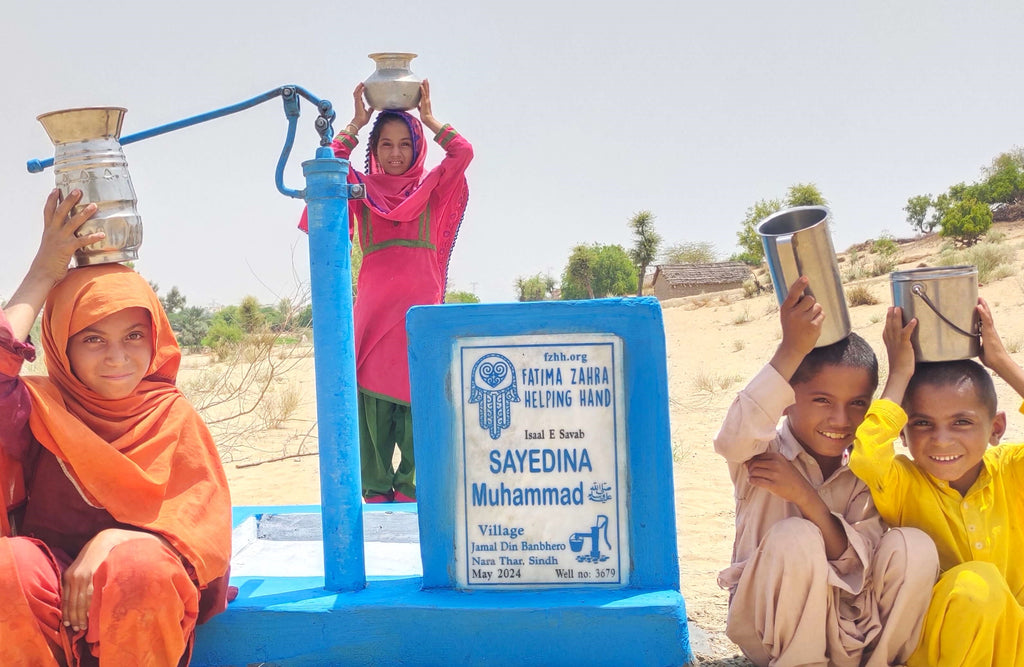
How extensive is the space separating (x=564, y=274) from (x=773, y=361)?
40955mm

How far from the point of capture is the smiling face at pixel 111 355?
8.36 ft

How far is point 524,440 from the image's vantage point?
2.78 m

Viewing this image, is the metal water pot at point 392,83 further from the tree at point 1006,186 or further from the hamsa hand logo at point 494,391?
the tree at point 1006,186

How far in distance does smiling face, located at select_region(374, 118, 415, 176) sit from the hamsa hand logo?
1.89 metres

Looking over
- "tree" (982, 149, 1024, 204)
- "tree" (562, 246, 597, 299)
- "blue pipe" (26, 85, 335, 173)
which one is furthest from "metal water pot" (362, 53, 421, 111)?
"tree" (562, 246, 597, 299)

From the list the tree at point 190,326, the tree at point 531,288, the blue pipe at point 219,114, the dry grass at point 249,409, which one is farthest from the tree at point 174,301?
the blue pipe at point 219,114

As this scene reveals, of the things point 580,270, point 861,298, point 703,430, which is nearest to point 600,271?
point 580,270

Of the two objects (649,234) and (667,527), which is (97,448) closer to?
(667,527)

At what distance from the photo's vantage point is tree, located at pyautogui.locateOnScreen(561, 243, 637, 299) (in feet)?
132

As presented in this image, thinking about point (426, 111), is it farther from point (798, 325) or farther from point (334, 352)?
point (798, 325)

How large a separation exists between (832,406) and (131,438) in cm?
203

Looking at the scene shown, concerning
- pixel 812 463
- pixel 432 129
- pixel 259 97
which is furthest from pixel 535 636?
pixel 432 129

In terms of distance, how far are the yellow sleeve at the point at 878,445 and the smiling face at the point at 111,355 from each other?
Answer: 2029 millimetres

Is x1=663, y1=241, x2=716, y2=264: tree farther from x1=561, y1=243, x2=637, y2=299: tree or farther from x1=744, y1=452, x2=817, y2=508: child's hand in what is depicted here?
x1=744, y1=452, x2=817, y2=508: child's hand
